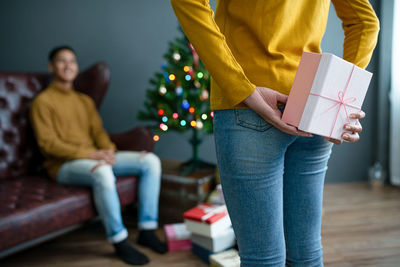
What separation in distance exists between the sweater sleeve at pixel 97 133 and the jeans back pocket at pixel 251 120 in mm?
1641

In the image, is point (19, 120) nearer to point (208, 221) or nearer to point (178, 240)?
point (178, 240)

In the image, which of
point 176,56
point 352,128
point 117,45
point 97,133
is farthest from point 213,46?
point 117,45

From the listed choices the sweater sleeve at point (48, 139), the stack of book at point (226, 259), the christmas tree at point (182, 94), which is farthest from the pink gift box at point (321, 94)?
the sweater sleeve at point (48, 139)

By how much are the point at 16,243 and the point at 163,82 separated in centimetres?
130

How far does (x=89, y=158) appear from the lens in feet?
5.94

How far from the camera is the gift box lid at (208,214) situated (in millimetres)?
1578

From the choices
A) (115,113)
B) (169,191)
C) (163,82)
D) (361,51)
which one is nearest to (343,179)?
(169,191)

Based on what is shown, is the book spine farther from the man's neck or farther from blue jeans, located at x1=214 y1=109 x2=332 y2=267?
the man's neck

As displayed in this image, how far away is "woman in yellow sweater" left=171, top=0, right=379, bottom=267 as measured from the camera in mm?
552

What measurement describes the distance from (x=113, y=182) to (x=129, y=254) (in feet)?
1.31

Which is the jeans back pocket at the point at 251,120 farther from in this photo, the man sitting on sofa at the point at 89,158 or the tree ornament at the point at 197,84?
the tree ornament at the point at 197,84

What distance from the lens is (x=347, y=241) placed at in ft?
5.76

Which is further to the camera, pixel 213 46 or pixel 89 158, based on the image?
pixel 89 158

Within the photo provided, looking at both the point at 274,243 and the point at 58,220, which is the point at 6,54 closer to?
the point at 58,220
